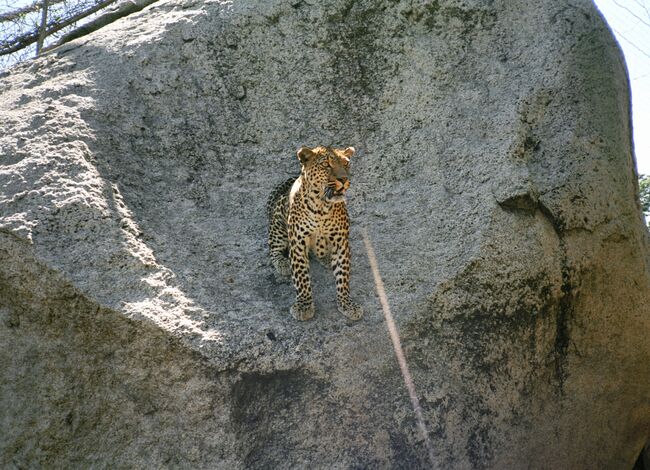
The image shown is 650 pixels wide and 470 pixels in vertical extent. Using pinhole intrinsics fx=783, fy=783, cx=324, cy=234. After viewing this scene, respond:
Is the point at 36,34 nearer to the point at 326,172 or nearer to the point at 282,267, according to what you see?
the point at 282,267

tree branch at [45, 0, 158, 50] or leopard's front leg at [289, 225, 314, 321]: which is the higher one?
tree branch at [45, 0, 158, 50]

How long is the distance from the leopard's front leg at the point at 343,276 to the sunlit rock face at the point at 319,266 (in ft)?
0.71

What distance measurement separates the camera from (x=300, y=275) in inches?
305

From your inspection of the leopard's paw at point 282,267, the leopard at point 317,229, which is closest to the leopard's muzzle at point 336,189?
the leopard at point 317,229

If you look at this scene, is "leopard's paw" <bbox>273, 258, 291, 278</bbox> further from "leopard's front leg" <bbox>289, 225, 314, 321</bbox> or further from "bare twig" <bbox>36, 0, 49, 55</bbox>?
"bare twig" <bbox>36, 0, 49, 55</bbox>

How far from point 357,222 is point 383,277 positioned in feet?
3.36

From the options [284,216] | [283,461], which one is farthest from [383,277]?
[283,461]

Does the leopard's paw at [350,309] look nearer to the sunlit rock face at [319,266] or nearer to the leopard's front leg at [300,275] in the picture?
the sunlit rock face at [319,266]

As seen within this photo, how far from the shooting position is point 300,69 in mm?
9781

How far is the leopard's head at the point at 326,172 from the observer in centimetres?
759

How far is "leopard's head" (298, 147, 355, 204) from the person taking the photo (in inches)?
299

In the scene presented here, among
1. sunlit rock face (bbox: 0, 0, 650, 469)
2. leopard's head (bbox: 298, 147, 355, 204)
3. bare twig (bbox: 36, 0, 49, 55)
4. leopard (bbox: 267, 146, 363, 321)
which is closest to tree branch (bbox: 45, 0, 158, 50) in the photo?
sunlit rock face (bbox: 0, 0, 650, 469)

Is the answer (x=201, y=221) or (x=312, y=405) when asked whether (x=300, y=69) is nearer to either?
(x=201, y=221)

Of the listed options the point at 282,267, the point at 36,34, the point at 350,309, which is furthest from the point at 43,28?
the point at 350,309
